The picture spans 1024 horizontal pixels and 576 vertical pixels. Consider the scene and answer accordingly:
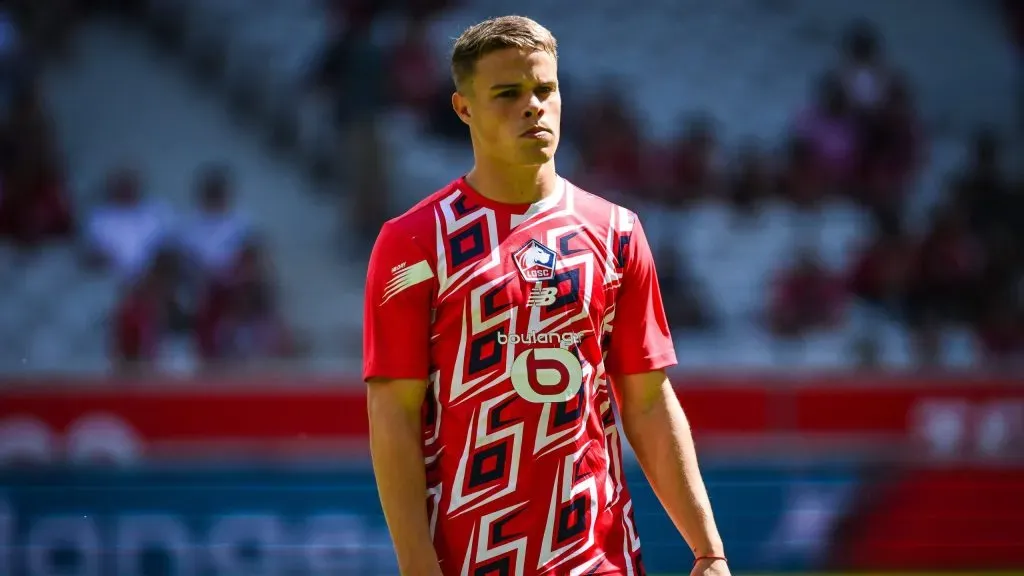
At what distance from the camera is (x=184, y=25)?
14.1m

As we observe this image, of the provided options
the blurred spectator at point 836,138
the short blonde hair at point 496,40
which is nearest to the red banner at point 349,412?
the blurred spectator at point 836,138

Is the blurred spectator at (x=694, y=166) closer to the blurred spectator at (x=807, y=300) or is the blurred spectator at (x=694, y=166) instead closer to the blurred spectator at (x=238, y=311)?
the blurred spectator at (x=807, y=300)

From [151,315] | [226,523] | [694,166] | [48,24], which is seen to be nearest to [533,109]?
[226,523]

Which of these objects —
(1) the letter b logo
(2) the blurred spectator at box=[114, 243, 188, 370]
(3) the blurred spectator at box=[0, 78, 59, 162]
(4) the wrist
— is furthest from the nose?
(3) the blurred spectator at box=[0, 78, 59, 162]

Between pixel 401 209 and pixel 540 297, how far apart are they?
923 centimetres

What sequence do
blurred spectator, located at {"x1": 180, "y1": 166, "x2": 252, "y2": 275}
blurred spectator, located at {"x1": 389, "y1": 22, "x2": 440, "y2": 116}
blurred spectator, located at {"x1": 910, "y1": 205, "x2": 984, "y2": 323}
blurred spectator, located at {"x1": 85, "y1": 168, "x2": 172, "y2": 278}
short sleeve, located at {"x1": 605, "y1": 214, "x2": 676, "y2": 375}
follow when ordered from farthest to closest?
blurred spectator, located at {"x1": 389, "y1": 22, "x2": 440, "y2": 116} → blurred spectator, located at {"x1": 85, "y1": 168, "x2": 172, "y2": 278} → blurred spectator, located at {"x1": 910, "y1": 205, "x2": 984, "y2": 323} → blurred spectator, located at {"x1": 180, "y1": 166, "x2": 252, "y2": 275} → short sleeve, located at {"x1": 605, "y1": 214, "x2": 676, "y2": 375}

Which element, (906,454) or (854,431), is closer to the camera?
(906,454)

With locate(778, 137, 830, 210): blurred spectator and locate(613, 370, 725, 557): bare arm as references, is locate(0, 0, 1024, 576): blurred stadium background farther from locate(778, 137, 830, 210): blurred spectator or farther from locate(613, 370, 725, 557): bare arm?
locate(613, 370, 725, 557): bare arm

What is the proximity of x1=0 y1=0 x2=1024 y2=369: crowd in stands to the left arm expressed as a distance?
770cm

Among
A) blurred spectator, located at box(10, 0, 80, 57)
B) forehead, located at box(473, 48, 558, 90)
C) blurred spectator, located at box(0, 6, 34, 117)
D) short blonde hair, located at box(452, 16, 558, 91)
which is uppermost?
blurred spectator, located at box(10, 0, 80, 57)

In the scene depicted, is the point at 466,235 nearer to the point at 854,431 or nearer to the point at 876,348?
the point at 854,431

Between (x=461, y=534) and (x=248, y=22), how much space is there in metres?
12.0

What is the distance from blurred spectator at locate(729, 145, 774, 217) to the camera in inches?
477

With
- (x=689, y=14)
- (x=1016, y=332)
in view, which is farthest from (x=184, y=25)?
(x=1016, y=332)
